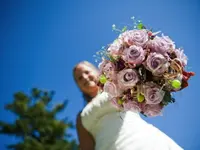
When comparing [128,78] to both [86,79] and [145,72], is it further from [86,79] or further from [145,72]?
[86,79]

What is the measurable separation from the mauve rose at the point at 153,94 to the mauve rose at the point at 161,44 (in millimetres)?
231

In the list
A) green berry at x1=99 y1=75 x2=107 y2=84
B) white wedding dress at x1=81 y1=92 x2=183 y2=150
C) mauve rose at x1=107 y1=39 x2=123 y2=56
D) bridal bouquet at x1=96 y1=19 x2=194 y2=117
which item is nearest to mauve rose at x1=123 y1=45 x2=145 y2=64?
bridal bouquet at x1=96 y1=19 x2=194 y2=117

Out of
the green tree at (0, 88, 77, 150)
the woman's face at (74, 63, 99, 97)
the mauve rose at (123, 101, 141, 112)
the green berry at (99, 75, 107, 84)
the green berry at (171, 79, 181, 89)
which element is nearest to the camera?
the green berry at (171, 79, 181, 89)

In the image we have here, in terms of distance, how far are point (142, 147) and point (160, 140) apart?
128mm

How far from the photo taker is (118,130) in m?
2.30

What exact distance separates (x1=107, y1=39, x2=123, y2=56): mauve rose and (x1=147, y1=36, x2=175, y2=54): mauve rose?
181 millimetres

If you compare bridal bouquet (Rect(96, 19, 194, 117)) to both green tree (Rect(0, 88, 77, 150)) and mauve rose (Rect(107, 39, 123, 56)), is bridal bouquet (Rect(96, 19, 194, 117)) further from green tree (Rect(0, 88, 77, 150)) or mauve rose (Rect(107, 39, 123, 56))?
green tree (Rect(0, 88, 77, 150))

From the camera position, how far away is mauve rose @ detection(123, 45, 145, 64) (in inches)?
77.5

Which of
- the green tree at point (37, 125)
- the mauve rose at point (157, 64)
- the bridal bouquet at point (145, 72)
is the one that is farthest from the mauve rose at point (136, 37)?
the green tree at point (37, 125)

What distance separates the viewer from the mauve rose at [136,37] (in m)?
2.04

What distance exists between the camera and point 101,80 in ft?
7.09

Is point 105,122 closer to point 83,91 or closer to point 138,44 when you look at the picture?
point 83,91

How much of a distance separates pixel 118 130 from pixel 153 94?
1.56ft

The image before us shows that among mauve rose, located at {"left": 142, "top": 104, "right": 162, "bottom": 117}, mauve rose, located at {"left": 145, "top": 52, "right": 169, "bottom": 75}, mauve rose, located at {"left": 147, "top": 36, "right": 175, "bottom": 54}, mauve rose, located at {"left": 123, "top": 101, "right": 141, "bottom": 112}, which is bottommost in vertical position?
mauve rose, located at {"left": 142, "top": 104, "right": 162, "bottom": 117}
